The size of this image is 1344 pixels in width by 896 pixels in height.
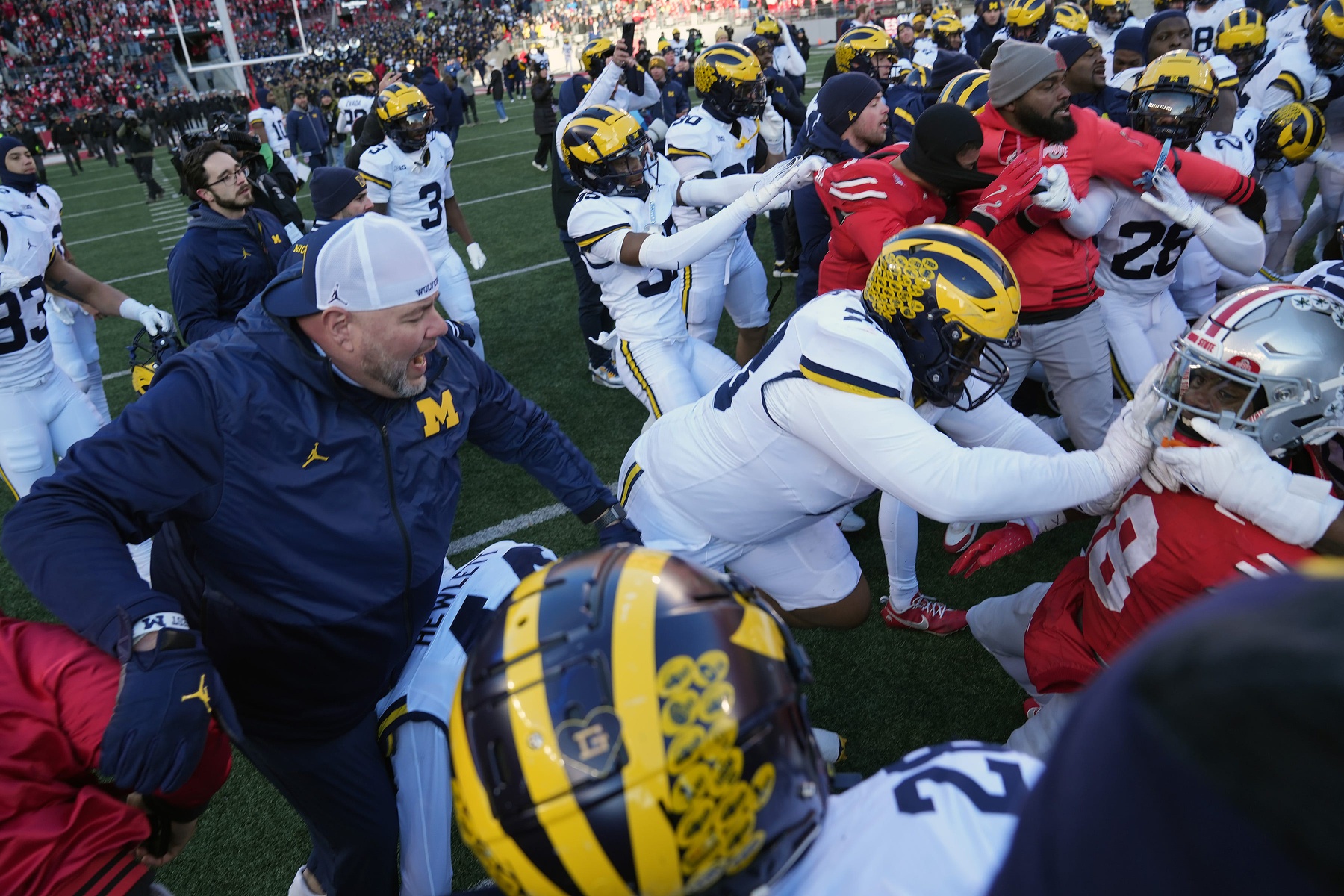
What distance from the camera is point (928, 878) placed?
1114 mm

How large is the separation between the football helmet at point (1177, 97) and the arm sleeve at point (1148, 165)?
0.36 metres

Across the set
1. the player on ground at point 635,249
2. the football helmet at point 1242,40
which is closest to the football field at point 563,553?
the player on ground at point 635,249

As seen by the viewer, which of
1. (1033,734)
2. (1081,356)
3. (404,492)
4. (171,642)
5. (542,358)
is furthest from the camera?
(542,358)

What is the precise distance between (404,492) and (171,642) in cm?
71

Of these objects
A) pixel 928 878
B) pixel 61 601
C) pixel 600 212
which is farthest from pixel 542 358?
pixel 928 878

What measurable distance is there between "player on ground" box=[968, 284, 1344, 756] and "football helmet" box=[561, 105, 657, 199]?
2822 mm

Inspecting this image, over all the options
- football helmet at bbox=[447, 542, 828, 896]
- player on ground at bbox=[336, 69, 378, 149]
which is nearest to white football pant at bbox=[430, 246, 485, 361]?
football helmet at bbox=[447, 542, 828, 896]

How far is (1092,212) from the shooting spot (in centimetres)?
383

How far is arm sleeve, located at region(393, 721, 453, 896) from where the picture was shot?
7.29 ft

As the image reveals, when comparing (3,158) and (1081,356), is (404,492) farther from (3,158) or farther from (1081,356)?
(3,158)

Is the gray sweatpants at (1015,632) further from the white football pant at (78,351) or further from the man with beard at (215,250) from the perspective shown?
the white football pant at (78,351)

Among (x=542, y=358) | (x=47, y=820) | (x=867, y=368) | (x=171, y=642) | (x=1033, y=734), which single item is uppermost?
(x=867, y=368)

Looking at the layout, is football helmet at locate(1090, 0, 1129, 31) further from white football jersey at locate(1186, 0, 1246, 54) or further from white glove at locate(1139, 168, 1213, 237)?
white glove at locate(1139, 168, 1213, 237)

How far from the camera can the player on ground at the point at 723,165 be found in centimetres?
546
